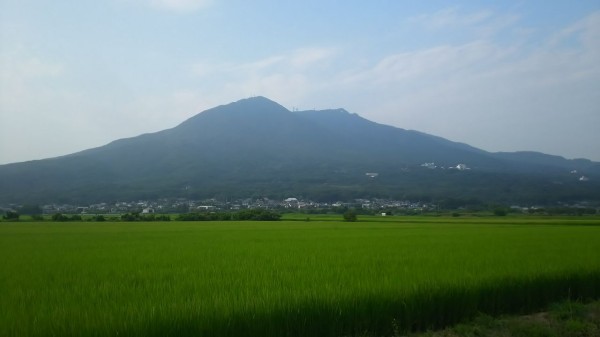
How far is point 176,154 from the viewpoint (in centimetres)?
9944

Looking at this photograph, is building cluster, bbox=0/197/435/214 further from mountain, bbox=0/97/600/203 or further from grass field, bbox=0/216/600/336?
grass field, bbox=0/216/600/336

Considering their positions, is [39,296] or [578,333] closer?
[39,296]

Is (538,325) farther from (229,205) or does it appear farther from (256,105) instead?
(256,105)

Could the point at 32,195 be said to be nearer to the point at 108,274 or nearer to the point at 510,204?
the point at 108,274

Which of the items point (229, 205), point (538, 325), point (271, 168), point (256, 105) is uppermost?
point (256, 105)

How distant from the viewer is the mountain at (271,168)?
69250 mm

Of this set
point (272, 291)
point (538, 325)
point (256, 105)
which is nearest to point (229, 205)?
point (272, 291)

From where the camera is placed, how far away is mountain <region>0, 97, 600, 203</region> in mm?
69250

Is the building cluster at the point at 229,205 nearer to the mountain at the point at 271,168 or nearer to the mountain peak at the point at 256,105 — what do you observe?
the mountain at the point at 271,168

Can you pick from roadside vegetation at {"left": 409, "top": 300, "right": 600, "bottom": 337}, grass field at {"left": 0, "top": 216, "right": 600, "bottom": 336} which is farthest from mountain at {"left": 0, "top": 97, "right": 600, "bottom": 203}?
roadside vegetation at {"left": 409, "top": 300, "right": 600, "bottom": 337}

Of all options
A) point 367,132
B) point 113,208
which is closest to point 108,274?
point 113,208

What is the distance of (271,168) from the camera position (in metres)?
96.9

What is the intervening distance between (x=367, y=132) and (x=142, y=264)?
137682mm

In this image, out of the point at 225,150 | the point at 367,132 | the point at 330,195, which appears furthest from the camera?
the point at 367,132
